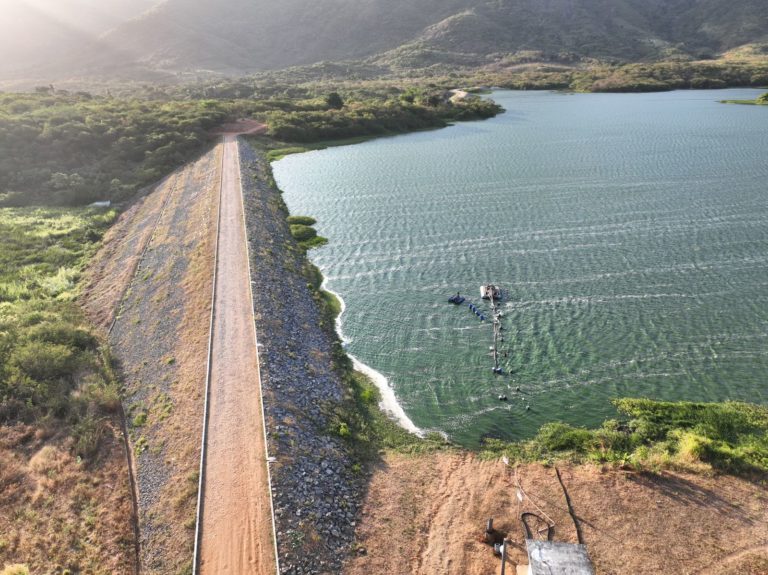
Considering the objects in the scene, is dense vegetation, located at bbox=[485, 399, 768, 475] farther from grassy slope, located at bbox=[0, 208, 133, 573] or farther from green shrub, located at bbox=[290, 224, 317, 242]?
green shrub, located at bbox=[290, 224, 317, 242]

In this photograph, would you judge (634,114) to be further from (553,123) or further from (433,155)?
(433,155)

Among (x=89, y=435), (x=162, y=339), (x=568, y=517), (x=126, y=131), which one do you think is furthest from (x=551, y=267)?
(x=126, y=131)

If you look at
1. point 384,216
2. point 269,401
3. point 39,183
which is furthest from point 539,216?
point 39,183

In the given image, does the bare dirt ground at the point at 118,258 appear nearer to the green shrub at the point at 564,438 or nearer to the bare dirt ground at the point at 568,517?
the bare dirt ground at the point at 568,517

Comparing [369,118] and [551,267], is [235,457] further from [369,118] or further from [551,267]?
[369,118]

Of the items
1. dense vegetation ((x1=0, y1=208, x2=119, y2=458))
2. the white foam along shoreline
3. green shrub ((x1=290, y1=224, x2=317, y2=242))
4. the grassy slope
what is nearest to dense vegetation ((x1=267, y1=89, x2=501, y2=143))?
green shrub ((x1=290, y1=224, x2=317, y2=242))

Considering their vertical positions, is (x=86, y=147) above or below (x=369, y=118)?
below

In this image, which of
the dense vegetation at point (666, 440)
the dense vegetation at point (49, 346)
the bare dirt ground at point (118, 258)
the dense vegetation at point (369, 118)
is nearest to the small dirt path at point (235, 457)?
the dense vegetation at point (49, 346)
